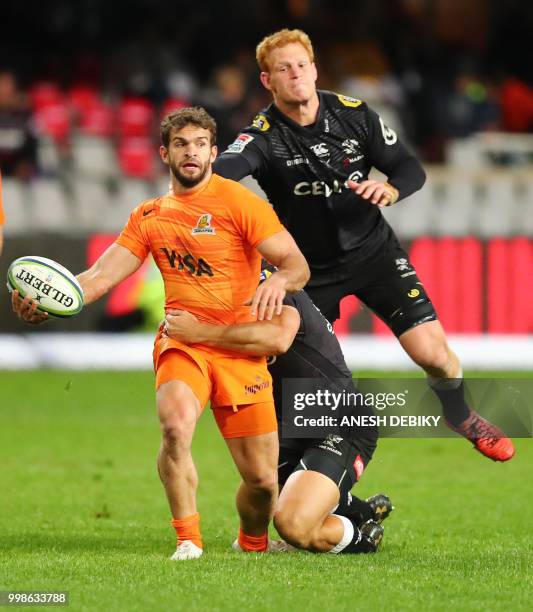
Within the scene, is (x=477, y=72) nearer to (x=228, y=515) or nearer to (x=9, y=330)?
(x=9, y=330)

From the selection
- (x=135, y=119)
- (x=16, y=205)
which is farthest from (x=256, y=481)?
(x=135, y=119)

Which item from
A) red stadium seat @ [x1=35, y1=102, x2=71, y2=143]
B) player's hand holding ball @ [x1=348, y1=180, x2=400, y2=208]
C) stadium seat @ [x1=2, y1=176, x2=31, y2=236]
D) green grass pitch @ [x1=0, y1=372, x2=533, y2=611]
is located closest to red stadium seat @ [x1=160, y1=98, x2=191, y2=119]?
red stadium seat @ [x1=35, y1=102, x2=71, y2=143]

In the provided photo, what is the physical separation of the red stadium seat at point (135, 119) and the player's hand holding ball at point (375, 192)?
10.0 meters

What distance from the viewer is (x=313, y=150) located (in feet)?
26.5

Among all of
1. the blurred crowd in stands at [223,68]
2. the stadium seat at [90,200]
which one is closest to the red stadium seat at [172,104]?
the blurred crowd in stands at [223,68]

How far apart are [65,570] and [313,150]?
9.85ft

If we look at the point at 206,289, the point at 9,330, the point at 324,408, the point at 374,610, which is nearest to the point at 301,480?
the point at 324,408

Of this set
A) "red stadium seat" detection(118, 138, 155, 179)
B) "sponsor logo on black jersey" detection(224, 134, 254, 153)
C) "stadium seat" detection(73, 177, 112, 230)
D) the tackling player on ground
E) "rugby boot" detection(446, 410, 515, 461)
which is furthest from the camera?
"red stadium seat" detection(118, 138, 155, 179)

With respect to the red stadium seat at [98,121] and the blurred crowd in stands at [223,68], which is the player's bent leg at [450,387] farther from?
the red stadium seat at [98,121]

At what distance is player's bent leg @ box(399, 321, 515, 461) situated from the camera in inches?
329

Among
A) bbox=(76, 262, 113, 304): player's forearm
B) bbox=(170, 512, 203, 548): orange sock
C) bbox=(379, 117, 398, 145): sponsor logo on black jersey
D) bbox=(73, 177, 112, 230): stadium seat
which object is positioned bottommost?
bbox=(170, 512, 203, 548): orange sock

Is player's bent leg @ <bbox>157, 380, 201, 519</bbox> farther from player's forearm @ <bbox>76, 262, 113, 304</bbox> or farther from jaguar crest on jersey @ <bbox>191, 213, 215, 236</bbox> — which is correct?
jaguar crest on jersey @ <bbox>191, 213, 215, 236</bbox>

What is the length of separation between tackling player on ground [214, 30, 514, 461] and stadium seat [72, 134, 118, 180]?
27.3ft

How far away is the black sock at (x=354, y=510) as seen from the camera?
286 inches
